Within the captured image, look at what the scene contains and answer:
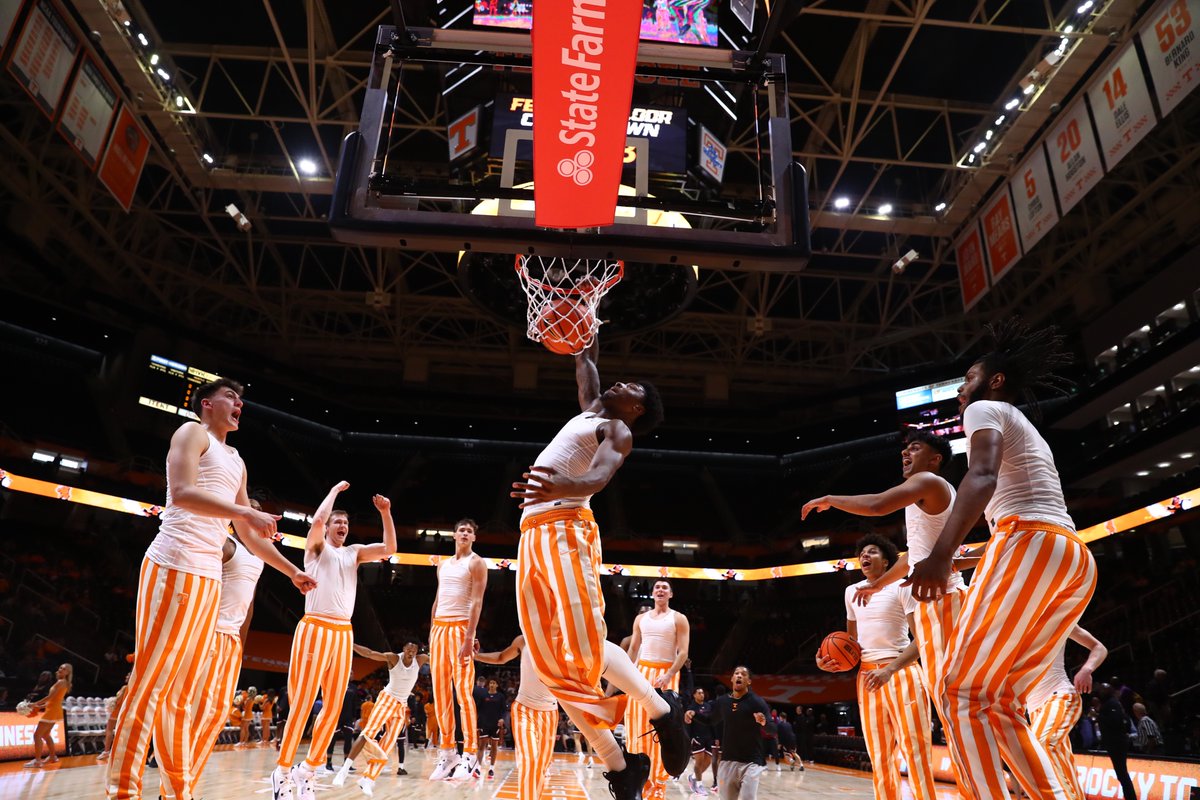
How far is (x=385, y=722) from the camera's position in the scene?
8.33m

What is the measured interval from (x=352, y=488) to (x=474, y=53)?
26.6m

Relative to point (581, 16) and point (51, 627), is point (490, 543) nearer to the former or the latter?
point (51, 627)

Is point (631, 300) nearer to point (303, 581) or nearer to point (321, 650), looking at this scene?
point (321, 650)

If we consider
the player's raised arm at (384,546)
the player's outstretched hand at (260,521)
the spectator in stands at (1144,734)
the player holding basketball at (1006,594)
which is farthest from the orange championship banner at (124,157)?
the spectator in stands at (1144,734)

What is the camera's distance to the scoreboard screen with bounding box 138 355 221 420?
25.0 meters

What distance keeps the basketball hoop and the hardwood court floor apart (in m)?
4.37

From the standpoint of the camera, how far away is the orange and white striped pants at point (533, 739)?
16.3 feet

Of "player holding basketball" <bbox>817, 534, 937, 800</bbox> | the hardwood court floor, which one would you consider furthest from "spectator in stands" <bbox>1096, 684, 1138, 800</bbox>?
"player holding basketball" <bbox>817, 534, 937, 800</bbox>

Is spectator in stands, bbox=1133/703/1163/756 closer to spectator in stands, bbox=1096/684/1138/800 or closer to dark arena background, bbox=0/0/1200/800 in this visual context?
dark arena background, bbox=0/0/1200/800

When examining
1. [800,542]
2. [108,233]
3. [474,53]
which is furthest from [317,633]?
[800,542]

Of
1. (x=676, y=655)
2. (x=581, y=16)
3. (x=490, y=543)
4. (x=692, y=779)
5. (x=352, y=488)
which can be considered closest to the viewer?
(x=581, y=16)

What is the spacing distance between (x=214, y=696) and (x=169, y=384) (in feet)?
75.5

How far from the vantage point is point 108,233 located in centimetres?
1969

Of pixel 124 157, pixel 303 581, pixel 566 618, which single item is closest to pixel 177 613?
pixel 303 581
